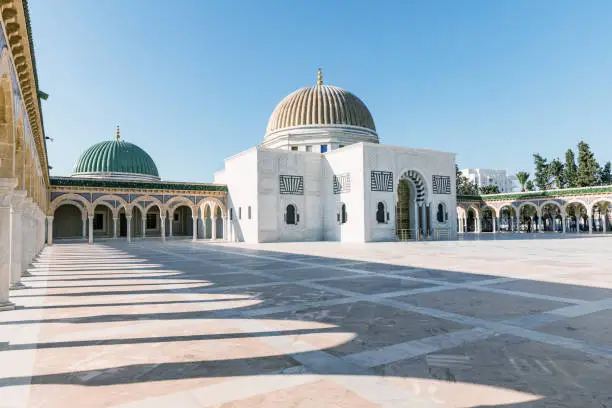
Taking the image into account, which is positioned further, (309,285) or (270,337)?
(309,285)

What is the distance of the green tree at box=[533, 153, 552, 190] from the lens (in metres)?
44.6

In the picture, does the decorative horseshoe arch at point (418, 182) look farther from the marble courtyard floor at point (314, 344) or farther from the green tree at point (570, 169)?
the green tree at point (570, 169)

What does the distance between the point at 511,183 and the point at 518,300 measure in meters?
119

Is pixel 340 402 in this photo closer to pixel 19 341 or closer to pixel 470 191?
pixel 19 341

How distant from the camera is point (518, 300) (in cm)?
546

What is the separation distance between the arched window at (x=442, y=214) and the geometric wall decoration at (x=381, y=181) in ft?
13.9

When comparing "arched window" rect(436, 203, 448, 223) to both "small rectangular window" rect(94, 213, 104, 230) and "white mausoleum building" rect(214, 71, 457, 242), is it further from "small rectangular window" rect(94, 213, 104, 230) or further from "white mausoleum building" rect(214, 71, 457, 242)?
"small rectangular window" rect(94, 213, 104, 230)

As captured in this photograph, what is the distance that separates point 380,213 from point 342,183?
9.98ft

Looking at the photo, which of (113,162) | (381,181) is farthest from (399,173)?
(113,162)

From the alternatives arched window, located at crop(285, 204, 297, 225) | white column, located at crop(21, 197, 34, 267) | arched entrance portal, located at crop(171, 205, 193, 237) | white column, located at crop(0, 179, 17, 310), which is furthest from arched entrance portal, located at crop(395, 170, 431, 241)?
white column, located at crop(0, 179, 17, 310)

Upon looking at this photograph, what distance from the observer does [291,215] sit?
24703mm

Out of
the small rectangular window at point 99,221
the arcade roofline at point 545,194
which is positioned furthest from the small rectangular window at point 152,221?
the arcade roofline at point 545,194

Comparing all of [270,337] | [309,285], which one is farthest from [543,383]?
[309,285]

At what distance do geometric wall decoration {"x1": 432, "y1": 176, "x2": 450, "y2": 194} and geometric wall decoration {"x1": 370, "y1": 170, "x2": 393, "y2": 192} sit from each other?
368 centimetres
